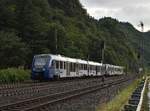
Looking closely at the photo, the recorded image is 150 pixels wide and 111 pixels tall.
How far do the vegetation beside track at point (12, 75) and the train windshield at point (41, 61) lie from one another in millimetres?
2212

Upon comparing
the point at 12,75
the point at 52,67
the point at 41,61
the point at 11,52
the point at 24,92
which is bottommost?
the point at 24,92

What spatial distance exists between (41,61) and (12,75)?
11.4ft

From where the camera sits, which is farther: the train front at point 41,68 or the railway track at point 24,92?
the train front at point 41,68

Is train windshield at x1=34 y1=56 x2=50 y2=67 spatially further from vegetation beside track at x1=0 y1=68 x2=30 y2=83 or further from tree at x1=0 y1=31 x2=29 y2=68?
tree at x1=0 y1=31 x2=29 y2=68

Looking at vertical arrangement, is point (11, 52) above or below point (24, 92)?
above

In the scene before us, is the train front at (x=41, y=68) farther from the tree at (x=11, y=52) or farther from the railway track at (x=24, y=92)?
the tree at (x=11, y=52)

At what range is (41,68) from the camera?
169 ft

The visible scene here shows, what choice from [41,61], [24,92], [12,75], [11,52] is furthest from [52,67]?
[11,52]

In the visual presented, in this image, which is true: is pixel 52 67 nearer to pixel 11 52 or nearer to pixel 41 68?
pixel 41 68

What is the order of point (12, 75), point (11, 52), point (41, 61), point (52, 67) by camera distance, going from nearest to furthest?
point (12, 75) → point (52, 67) → point (41, 61) → point (11, 52)

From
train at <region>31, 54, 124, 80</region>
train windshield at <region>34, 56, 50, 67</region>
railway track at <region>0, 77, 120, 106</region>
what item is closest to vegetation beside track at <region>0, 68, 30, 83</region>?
train at <region>31, 54, 124, 80</region>

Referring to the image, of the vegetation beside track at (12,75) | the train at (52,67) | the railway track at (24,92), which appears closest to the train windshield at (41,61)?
the train at (52,67)

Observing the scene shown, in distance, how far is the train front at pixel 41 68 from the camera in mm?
51153

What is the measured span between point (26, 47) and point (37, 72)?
1049 inches
